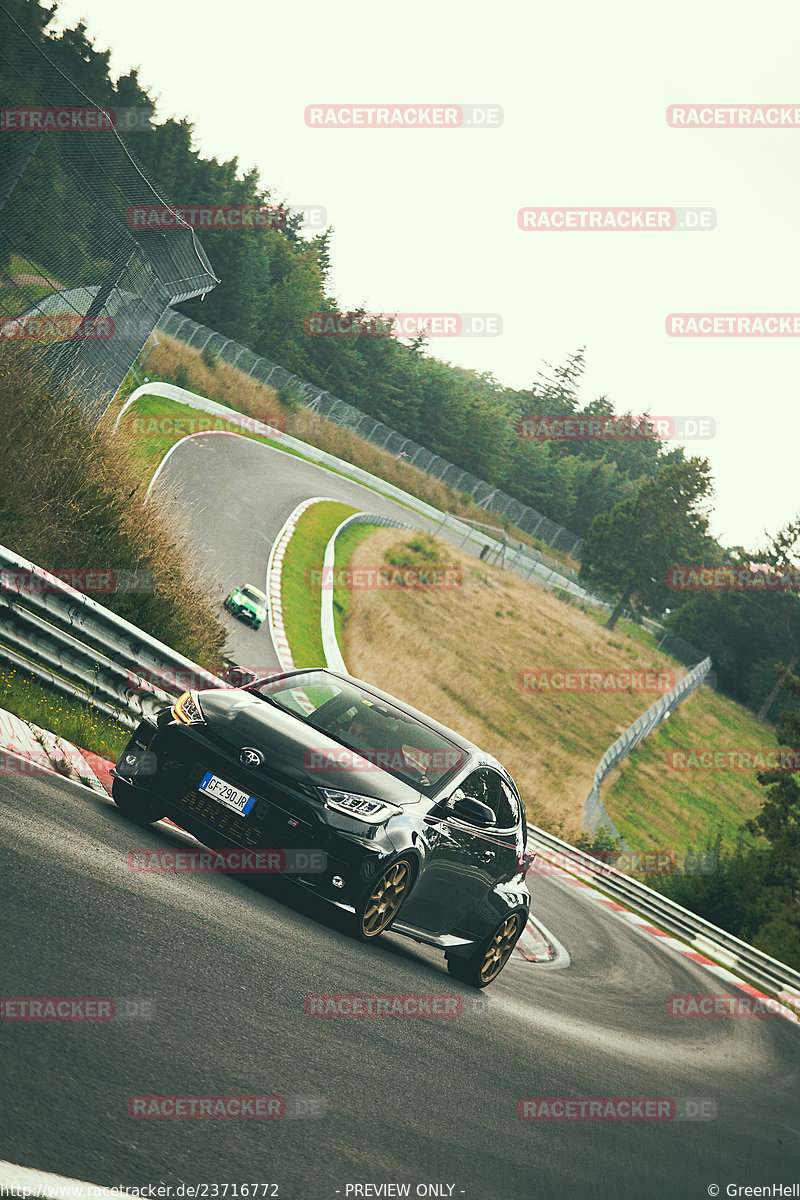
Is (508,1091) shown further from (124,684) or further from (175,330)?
(175,330)

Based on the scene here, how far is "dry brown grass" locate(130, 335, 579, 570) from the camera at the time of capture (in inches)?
1891

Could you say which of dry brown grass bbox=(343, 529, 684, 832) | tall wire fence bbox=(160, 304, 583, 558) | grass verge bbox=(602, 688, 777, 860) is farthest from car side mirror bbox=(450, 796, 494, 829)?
tall wire fence bbox=(160, 304, 583, 558)

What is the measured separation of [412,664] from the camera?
34656 mm

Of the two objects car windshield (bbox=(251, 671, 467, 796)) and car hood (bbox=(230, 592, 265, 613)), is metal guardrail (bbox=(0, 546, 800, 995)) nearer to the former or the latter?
car windshield (bbox=(251, 671, 467, 796))

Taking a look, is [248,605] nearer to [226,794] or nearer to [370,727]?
[370,727]

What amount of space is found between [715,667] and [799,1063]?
Result: 80.3 meters

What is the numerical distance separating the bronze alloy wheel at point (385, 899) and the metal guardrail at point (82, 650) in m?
3.64

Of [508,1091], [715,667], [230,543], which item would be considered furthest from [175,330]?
[715,667]

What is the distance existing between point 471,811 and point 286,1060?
3.17 m

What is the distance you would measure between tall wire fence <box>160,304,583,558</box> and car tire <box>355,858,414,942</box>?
45.6 meters

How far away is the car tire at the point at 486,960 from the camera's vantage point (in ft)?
27.0

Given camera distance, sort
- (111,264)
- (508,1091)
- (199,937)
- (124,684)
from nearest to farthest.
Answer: (199,937) → (508,1091) → (124,684) → (111,264)

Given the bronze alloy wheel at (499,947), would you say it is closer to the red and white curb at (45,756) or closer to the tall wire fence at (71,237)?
the red and white curb at (45,756)

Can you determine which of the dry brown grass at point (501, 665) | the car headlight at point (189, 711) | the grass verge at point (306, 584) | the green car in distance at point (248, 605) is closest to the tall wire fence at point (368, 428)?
the dry brown grass at point (501, 665)
